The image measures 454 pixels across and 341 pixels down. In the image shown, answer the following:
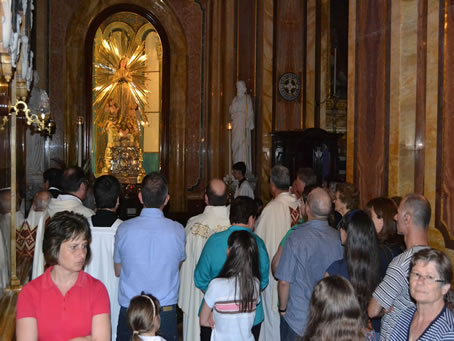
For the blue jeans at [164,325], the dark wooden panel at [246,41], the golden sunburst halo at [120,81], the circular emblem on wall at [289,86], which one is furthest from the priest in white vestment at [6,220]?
the golden sunburst halo at [120,81]

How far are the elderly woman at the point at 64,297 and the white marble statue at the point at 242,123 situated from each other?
872 centimetres

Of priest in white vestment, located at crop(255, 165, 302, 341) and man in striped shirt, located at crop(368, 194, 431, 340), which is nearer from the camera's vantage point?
man in striped shirt, located at crop(368, 194, 431, 340)

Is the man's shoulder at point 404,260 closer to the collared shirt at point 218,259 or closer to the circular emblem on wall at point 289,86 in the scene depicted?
the collared shirt at point 218,259

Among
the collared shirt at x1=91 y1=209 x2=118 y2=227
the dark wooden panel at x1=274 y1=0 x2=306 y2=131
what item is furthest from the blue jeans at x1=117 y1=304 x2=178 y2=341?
the dark wooden panel at x1=274 y1=0 x2=306 y2=131

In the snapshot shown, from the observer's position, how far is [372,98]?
5.51 meters

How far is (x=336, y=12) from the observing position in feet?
37.0

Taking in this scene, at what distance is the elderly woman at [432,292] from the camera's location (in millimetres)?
2293

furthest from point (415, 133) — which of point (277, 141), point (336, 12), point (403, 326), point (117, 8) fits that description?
point (117, 8)

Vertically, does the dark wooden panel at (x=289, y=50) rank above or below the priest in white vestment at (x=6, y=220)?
above

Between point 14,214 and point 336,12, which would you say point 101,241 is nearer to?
point 14,214

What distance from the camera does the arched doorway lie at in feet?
41.8

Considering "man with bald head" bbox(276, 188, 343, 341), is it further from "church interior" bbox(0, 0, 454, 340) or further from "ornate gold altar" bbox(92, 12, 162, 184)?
"ornate gold altar" bbox(92, 12, 162, 184)

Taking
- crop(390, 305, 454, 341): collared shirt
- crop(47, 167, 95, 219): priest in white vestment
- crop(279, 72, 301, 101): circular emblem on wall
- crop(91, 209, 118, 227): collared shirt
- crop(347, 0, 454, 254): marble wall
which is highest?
crop(279, 72, 301, 101): circular emblem on wall

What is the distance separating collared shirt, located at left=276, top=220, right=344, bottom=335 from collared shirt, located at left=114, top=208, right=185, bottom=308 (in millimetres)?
734
